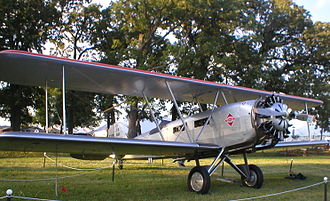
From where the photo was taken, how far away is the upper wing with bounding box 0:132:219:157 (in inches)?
216

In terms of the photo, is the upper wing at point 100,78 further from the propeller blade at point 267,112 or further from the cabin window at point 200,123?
the propeller blade at point 267,112

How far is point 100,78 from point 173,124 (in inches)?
111

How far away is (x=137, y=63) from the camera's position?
80.6 ft

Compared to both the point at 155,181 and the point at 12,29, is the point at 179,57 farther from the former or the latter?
the point at 155,181

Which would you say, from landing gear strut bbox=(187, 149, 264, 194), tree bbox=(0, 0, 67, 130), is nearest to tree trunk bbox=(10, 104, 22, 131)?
tree bbox=(0, 0, 67, 130)

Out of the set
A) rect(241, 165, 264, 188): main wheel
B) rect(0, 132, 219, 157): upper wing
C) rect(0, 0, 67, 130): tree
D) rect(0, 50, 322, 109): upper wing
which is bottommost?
rect(241, 165, 264, 188): main wheel

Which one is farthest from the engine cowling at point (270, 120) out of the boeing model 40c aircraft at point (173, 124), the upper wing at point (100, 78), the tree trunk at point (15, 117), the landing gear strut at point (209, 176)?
the tree trunk at point (15, 117)

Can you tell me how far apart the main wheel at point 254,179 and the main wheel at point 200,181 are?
75.1 inches

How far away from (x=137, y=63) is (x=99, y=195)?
18101mm

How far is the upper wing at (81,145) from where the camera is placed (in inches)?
216

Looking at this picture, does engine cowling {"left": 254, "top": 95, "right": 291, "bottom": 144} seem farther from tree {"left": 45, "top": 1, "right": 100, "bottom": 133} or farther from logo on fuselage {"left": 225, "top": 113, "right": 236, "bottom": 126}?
tree {"left": 45, "top": 1, "right": 100, "bottom": 133}

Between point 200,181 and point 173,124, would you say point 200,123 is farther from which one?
point 200,181

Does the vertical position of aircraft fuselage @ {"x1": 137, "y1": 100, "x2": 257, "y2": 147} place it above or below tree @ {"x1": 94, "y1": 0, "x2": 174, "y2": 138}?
below

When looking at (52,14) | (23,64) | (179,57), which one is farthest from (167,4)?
(23,64)
